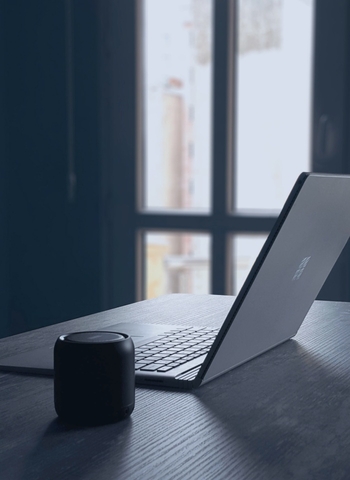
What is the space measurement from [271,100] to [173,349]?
1897mm

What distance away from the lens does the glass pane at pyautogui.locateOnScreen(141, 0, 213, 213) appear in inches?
113

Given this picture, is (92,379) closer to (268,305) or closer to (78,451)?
(78,451)

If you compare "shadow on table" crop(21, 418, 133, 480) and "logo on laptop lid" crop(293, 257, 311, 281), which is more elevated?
"logo on laptop lid" crop(293, 257, 311, 281)

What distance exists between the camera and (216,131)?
2820 millimetres

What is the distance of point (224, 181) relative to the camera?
283 cm

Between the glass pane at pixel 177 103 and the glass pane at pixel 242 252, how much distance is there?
0.61 ft

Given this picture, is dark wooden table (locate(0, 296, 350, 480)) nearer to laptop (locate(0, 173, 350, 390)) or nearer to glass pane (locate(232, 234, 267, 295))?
laptop (locate(0, 173, 350, 390))

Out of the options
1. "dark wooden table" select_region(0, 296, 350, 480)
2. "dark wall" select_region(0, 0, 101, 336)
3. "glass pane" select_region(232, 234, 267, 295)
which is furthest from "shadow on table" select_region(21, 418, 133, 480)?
"dark wall" select_region(0, 0, 101, 336)

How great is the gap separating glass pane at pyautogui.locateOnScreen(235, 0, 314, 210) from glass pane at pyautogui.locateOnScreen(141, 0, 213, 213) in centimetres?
13

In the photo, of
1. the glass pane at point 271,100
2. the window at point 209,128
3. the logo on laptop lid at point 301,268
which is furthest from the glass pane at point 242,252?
the logo on laptop lid at point 301,268

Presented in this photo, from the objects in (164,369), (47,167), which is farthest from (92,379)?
(47,167)

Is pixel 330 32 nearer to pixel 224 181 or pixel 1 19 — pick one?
pixel 224 181

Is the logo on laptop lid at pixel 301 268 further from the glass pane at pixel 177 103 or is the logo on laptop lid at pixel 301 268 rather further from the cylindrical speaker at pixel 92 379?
the glass pane at pixel 177 103

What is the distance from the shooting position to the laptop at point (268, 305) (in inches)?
33.8
